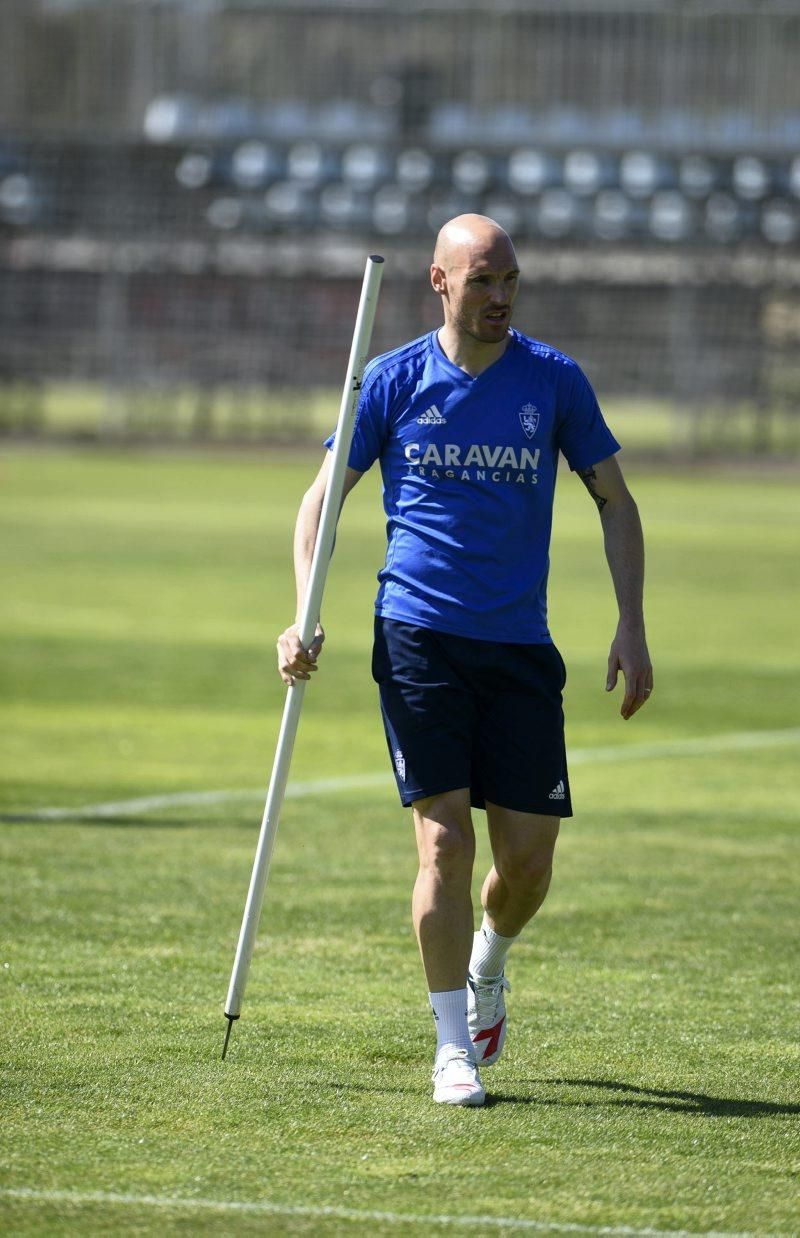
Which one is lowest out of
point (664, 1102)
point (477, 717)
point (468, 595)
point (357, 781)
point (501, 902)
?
point (357, 781)

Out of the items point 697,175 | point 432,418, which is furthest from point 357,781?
point 697,175

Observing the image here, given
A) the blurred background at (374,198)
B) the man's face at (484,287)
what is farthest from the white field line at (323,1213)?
the blurred background at (374,198)

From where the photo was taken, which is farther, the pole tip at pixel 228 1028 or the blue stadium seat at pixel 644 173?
the blue stadium seat at pixel 644 173

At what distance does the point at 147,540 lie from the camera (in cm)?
2892

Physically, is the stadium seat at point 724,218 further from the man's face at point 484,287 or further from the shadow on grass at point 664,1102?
the shadow on grass at point 664,1102

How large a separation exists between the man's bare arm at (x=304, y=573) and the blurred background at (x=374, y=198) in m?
48.5

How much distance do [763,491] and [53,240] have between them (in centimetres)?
2878

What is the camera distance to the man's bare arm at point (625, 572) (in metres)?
6.29

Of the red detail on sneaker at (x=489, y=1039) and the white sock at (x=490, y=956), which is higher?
the white sock at (x=490, y=956)

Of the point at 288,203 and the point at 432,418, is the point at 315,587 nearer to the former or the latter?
the point at 432,418

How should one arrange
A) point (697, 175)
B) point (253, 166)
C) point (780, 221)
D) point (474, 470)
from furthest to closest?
1. point (253, 166)
2. point (697, 175)
3. point (780, 221)
4. point (474, 470)

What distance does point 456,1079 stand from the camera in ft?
19.3

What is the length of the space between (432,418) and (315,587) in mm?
569

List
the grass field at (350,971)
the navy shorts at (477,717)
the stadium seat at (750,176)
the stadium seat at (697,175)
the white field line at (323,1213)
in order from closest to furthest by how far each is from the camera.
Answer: the white field line at (323,1213) → the grass field at (350,971) → the navy shorts at (477,717) → the stadium seat at (750,176) → the stadium seat at (697,175)
